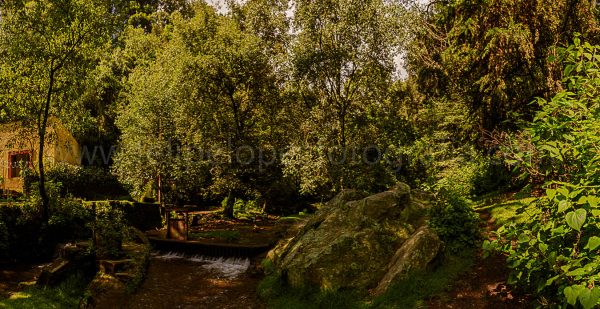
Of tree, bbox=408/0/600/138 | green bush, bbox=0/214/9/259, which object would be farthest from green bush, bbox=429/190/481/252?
green bush, bbox=0/214/9/259

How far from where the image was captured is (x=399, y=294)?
380 inches

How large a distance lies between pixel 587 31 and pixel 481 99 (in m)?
3.33

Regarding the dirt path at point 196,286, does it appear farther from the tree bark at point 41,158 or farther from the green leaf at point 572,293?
the green leaf at point 572,293

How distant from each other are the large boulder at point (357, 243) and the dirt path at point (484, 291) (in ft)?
3.69

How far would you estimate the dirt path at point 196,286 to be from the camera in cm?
1268

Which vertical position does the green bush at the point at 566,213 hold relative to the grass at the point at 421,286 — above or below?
above

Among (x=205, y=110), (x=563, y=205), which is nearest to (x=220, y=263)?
(x=205, y=110)

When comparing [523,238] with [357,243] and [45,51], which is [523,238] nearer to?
[357,243]

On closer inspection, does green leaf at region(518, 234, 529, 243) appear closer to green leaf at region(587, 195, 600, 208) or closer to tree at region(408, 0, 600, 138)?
green leaf at region(587, 195, 600, 208)

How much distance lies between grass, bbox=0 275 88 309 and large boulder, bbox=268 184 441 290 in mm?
6010

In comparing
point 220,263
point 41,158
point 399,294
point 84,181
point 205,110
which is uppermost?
point 205,110

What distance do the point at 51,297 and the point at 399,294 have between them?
9.35 meters

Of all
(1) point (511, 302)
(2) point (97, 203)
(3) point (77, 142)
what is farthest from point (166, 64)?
(1) point (511, 302)

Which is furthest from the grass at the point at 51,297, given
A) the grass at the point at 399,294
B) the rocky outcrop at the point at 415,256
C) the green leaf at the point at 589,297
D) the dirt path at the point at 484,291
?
the green leaf at the point at 589,297
